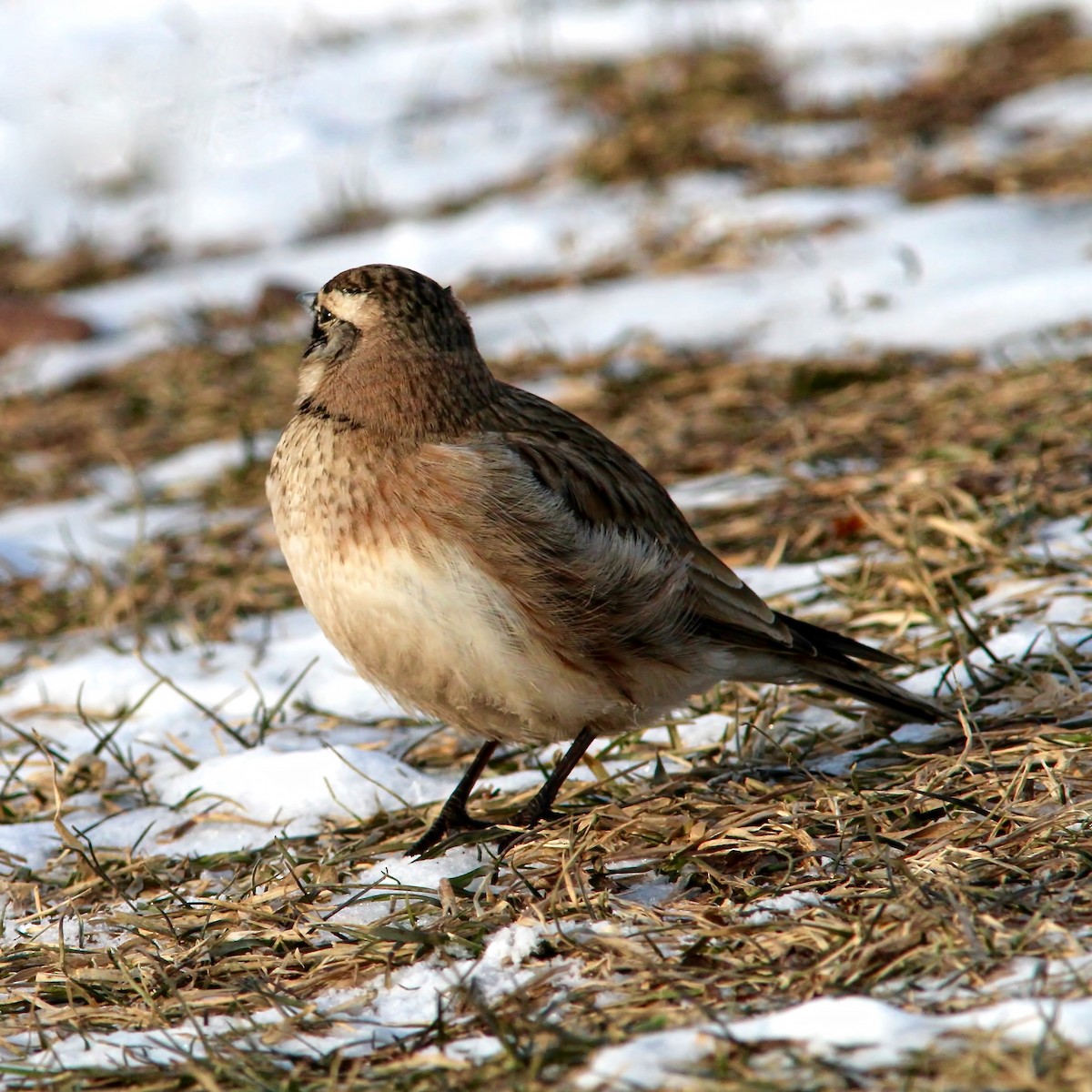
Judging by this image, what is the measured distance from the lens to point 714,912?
9.66 ft

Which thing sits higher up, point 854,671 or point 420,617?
point 420,617

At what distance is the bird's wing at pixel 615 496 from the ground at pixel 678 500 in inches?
12.8

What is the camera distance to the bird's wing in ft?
12.8

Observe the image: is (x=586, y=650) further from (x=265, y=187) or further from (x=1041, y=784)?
(x=265, y=187)

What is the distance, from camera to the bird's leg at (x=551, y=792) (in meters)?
3.72

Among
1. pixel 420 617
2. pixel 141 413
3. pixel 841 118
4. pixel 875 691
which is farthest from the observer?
pixel 841 118

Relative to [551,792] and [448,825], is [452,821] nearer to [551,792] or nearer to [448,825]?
[448,825]

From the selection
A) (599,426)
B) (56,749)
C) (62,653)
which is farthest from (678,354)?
(56,749)

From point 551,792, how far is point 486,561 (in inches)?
24.7

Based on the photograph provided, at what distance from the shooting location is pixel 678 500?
5.95m

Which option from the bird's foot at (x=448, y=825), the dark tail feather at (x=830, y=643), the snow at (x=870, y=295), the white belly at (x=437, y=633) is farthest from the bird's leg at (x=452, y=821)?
the snow at (x=870, y=295)

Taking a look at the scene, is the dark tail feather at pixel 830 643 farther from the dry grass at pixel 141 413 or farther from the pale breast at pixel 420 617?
the dry grass at pixel 141 413

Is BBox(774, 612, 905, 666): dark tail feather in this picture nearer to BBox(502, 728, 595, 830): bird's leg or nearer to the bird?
the bird

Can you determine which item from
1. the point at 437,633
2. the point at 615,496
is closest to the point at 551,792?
the point at 437,633
